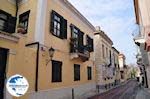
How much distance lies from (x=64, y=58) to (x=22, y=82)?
9664mm

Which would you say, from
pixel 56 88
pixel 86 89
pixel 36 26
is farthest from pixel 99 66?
pixel 36 26

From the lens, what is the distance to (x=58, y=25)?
536 inches

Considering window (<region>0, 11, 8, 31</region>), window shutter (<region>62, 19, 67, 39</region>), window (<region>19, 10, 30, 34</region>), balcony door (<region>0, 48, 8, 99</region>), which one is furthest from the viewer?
window shutter (<region>62, 19, 67, 39</region>)

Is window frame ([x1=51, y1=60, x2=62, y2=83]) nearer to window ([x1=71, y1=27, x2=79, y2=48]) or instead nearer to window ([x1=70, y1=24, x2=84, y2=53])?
window ([x1=70, y1=24, x2=84, y2=53])

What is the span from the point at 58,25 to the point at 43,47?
281 centimetres

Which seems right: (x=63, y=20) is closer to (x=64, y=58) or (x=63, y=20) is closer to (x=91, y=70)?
(x=64, y=58)

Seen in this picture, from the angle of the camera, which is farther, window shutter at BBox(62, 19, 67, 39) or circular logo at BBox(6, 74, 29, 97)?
window shutter at BBox(62, 19, 67, 39)

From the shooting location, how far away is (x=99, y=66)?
23.6 meters

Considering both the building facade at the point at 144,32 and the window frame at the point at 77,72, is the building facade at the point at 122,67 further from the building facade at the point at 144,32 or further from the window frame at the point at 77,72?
the building facade at the point at 144,32

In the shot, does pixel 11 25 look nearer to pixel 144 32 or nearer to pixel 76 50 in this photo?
pixel 76 50

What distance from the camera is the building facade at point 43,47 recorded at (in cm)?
910

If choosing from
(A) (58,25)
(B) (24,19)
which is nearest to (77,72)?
(A) (58,25)

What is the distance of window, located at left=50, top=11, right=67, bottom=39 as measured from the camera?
12727mm

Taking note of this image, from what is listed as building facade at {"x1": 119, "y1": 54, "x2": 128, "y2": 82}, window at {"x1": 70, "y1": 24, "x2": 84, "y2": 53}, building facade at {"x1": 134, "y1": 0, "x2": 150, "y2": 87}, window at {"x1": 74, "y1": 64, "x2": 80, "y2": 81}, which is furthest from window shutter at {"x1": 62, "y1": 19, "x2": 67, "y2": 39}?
building facade at {"x1": 119, "y1": 54, "x2": 128, "y2": 82}
